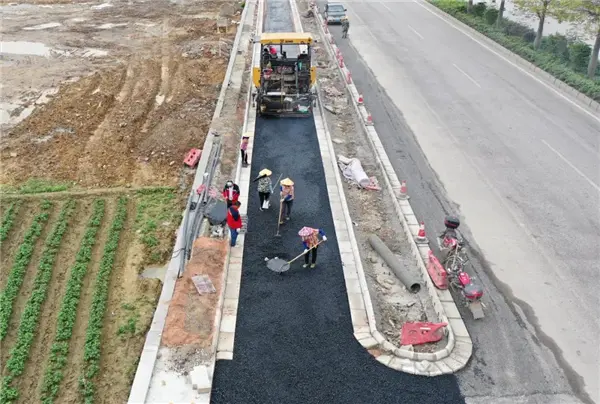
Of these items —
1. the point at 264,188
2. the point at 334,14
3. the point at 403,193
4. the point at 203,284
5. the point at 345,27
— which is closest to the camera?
the point at 203,284

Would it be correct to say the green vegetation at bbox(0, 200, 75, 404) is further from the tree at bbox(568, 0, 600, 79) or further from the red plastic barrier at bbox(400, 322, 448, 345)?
the tree at bbox(568, 0, 600, 79)

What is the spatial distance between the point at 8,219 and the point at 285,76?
11.2 metres

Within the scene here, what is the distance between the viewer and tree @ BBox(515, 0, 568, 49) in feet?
76.3

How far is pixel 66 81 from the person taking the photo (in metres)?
23.2

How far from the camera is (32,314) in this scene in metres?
10.1

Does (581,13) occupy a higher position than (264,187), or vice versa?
(581,13)

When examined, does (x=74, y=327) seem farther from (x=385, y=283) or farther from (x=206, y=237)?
(x=385, y=283)

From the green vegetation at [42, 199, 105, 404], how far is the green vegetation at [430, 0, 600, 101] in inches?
808

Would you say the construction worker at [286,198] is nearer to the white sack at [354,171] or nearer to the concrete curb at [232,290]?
the concrete curb at [232,290]

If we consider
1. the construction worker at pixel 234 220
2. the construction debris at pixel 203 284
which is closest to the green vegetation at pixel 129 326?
the construction debris at pixel 203 284

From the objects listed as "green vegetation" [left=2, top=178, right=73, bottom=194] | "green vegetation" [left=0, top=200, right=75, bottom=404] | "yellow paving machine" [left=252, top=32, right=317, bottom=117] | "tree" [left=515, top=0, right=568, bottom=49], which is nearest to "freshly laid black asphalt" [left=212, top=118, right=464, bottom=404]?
"green vegetation" [left=0, top=200, right=75, bottom=404]

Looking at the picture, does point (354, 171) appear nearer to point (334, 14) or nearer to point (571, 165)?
point (571, 165)

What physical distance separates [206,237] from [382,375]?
5.47 meters

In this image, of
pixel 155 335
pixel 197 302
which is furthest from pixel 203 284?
pixel 155 335
